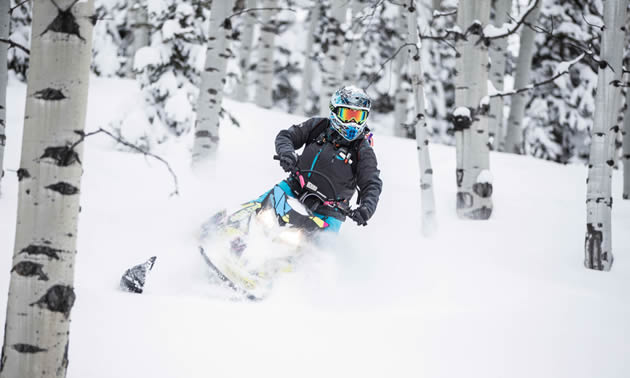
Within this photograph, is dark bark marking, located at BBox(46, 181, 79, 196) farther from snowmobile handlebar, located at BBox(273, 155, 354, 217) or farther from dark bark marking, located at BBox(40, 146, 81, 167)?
snowmobile handlebar, located at BBox(273, 155, 354, 217)

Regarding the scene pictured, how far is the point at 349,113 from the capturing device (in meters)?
6.22

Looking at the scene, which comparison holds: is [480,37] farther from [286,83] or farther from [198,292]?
[286,83]

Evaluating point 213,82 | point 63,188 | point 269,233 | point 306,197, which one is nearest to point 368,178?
point 306,197

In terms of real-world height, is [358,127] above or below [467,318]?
above

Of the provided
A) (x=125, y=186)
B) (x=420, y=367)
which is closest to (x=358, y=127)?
(x=420, y=367)

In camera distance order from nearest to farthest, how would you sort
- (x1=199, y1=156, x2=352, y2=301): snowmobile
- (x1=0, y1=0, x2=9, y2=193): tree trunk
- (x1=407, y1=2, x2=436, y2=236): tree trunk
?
(x1=0, y1=0, x2=9, y2=193): tree trunk → (x1=199, y1=156, x2=352, y2=301): snowmobile → (x1=407, y1=2, x2=436, y2=236): tree trunk

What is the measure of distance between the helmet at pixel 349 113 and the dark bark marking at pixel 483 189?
2.64m

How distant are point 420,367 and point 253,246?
2.39 metres

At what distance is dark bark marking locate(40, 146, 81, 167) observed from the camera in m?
2.87

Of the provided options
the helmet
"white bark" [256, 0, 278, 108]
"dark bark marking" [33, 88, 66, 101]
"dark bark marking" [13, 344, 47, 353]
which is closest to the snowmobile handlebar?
the helmet

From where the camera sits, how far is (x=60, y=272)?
9.81ft

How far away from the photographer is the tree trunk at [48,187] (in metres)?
2.82

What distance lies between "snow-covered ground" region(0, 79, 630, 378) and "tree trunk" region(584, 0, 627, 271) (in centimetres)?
35

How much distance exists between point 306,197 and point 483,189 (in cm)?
318
